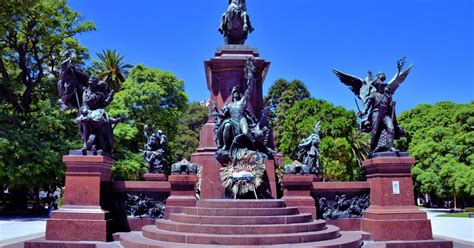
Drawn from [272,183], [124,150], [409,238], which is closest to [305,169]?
[272,183]

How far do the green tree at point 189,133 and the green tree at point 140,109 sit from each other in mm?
3504

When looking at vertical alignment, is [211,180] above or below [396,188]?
above

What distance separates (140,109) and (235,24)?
2018cm

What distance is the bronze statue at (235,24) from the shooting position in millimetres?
15992

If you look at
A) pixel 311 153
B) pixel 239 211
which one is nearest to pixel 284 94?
pixel 311 153

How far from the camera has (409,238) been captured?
35.8 ft

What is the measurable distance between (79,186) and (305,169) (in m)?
6.53

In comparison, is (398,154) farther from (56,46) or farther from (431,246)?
(56,46)

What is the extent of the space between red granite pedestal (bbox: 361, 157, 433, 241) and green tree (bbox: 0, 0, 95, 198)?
19625 millimetres

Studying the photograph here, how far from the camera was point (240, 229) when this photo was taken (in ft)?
30.1

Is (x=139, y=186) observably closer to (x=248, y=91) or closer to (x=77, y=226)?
(x=77, y=226)

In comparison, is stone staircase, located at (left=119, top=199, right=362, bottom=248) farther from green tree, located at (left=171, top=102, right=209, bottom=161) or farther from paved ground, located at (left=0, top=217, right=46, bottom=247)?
green tree, located at (left=171, top=102, right=209, bottom=161)

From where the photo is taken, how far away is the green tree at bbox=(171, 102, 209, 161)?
42.4 meters

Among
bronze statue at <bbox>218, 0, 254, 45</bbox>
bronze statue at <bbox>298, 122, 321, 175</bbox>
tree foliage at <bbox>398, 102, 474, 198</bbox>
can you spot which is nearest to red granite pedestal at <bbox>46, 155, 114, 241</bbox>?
bronze statue at <bbox>218, 0, 254, 45</bbox>
